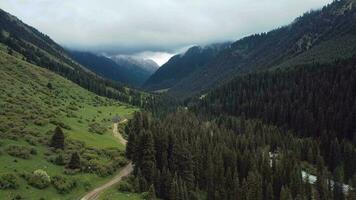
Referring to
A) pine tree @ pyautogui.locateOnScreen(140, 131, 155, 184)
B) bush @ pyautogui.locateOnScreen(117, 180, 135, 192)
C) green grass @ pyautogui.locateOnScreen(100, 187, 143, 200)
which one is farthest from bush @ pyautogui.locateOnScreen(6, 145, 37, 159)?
pine tree @ pyautogui.locateOnScreen(140, 131, 155, 184)

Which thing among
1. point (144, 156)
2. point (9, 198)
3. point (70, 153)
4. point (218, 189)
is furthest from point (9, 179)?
point (218, 189)

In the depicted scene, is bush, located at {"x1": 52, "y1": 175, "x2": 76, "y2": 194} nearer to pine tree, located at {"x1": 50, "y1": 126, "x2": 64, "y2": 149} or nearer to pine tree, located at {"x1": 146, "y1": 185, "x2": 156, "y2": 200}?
pine tree, located at {"x1": 146, "y1": 185, "x2": 156, "y2": 200}

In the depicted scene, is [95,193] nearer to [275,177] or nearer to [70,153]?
[70,153]

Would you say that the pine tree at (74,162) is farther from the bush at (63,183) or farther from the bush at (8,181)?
the bush at (8,181)

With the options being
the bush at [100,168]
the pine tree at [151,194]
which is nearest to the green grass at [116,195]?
the pine tree at [151,194]

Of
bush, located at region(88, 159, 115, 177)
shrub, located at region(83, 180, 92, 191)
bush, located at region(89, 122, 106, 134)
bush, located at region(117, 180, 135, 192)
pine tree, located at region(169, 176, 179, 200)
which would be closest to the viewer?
shrub, located at region(83, 180, 92, 191)

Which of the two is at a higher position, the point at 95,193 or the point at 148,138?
the point at 148,138

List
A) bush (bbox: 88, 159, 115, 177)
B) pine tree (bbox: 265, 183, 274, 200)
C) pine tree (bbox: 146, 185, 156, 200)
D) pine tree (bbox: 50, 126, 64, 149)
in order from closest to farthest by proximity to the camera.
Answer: pine tree (bbox: 146, 185, 156, 200) < bush (bbox: 88, 159, 115, 177) < pine tree (bbox: 50, 126, 64, 149) < pine tree (bbox: 265, 183, 274, 200)

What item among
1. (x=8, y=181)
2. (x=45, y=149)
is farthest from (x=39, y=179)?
(x=45, y=149)
